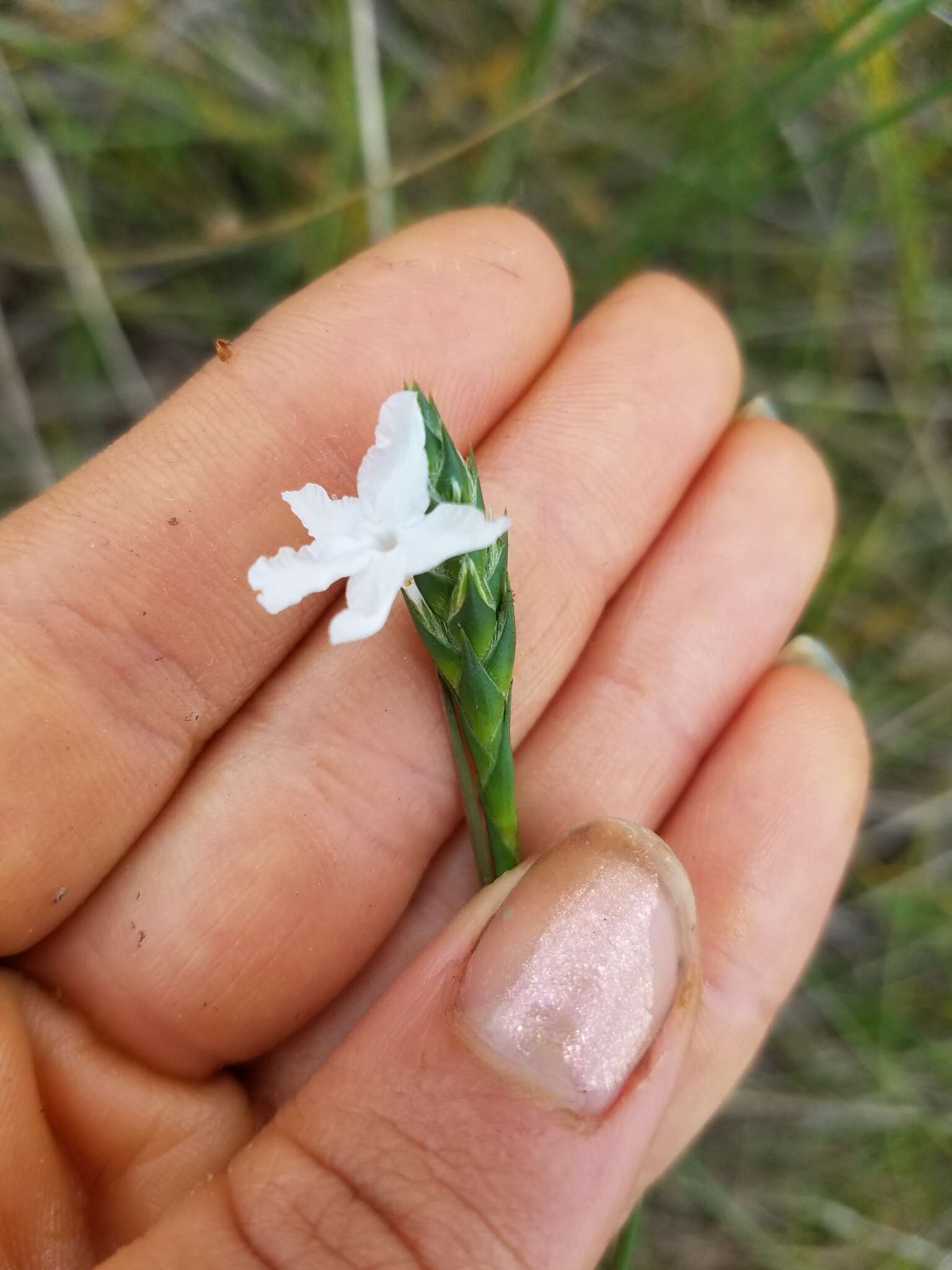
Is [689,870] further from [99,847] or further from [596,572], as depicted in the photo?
[99,847]

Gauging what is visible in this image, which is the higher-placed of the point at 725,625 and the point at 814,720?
the point at 725,625

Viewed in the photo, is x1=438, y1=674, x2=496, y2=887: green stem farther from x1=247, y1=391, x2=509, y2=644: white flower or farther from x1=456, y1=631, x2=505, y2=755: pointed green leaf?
x1=247, y1=391, x2=509, y2=644: white flower

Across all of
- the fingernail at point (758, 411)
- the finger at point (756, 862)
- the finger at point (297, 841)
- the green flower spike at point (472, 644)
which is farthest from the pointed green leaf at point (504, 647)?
the fingernail at point (758, 411)

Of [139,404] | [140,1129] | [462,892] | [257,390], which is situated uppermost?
[257,390]

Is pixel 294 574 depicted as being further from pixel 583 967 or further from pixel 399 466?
pixel 583 967

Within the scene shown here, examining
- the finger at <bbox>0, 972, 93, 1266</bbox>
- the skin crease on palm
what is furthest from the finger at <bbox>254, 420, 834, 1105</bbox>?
the finger at <bbox>0, 972, 93, 1266</bbox>

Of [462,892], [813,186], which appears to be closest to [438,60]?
[813,186]

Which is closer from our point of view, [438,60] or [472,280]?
[472,280]
